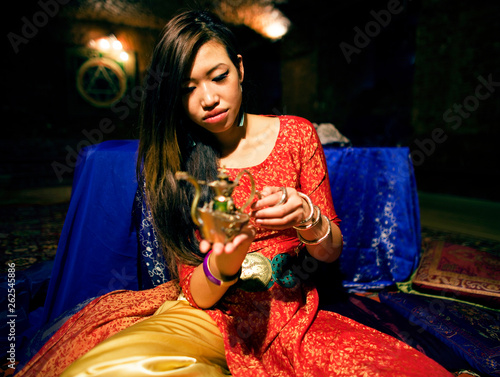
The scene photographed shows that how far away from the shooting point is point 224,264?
2.94 feet

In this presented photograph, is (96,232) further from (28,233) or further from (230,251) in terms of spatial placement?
(28,233)

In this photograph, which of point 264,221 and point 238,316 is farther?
point 238,316

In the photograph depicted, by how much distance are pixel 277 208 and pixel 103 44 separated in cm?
1041

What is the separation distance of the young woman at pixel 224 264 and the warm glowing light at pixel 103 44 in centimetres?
962

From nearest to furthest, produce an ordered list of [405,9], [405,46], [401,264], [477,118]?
[401,264] → [477,118] → [405,9] → [405,46]

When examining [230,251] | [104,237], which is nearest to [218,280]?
[230,251]

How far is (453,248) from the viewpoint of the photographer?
236cm

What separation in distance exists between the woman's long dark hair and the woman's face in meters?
0.03

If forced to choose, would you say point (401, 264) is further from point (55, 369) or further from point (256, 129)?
point (55, 369)

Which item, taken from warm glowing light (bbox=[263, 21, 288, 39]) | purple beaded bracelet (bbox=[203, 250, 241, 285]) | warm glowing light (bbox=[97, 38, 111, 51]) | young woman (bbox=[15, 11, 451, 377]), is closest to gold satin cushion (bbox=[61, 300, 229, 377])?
young woman (bbox=[15, 11, 451, 377])

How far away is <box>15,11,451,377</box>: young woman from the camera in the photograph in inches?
34.1

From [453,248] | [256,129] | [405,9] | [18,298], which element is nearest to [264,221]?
[256,129]

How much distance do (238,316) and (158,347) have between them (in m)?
0.36

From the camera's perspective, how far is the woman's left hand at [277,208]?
2.79 ft
